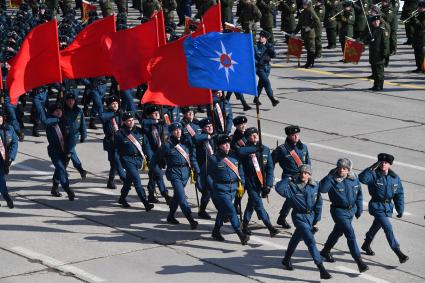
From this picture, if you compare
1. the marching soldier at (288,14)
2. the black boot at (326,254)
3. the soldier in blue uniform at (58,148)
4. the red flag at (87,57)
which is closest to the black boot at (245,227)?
the black boot at (326,254)

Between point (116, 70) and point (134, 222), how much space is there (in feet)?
8.55

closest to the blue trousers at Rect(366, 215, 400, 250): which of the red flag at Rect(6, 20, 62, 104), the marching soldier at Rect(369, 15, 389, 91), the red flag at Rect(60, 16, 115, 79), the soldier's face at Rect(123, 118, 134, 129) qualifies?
the soldier's face at Rect(123, 118, 134, 129)

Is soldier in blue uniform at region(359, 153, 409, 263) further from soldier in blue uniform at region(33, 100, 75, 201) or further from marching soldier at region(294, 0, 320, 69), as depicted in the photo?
marching soldier at region(294, 0, 320, 69)

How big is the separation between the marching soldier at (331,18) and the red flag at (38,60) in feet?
55.0

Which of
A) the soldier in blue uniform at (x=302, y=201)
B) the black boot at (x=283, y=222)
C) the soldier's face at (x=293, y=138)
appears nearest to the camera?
the soldier in blue uniform at (x=302, y=201)

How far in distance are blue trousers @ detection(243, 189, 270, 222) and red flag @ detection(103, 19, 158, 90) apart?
9.79ft

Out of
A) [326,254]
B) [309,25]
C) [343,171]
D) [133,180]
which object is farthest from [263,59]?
[343,171]

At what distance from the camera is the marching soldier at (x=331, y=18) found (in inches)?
1385

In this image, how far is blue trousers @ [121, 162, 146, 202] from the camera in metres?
19.2

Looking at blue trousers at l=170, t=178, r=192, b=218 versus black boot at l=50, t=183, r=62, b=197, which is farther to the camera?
black boot at l=50, t=183, r=62, b=197

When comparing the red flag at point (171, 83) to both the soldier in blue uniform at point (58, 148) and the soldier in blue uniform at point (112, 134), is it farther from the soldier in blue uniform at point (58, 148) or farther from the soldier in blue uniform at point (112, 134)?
the soldier in blue uniform at point (58, 148)

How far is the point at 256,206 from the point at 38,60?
4.59 metres

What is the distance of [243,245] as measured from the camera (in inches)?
690

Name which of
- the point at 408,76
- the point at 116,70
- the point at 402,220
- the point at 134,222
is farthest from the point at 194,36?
the point at 408,76
